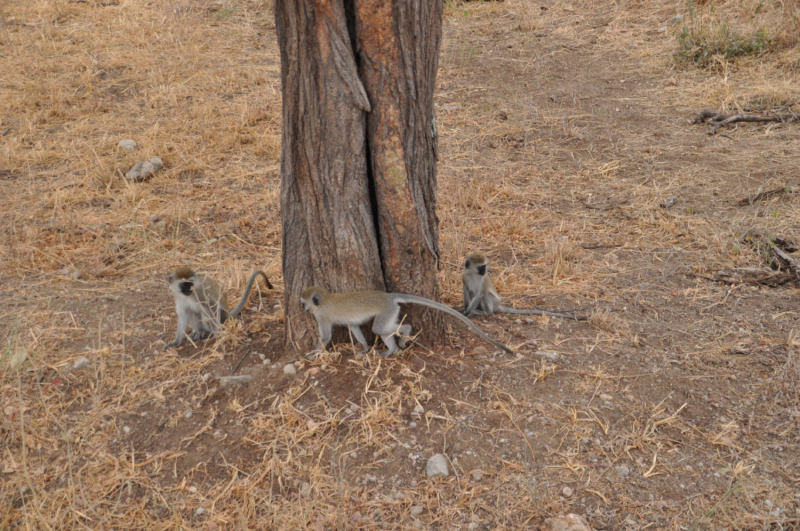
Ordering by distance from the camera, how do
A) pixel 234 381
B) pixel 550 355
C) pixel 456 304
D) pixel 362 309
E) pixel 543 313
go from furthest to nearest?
pixel 456 304
pixel 543 313
pixel 550 355
pixel 234 381
pixel 362 309

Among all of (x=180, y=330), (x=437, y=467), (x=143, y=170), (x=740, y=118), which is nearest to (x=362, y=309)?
(x=437, y=467)

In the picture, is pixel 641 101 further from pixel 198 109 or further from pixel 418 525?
pixel 418 525

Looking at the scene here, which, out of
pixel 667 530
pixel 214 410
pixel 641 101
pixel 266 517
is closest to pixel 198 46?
pixel 641 101

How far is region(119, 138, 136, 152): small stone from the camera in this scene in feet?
26.1

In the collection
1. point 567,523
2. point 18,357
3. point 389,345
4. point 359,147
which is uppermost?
point 359,147

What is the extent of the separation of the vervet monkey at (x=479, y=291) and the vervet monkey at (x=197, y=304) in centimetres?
158

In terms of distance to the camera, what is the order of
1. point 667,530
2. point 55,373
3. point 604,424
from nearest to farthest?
point 667,530, point 604,424, point 55,373

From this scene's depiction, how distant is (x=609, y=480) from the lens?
11.3 feet

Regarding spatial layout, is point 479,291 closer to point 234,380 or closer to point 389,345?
point 389,345

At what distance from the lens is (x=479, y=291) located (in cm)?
508

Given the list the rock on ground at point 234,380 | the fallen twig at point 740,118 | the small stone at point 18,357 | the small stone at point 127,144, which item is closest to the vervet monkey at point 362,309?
the rock on ground at point 234,380

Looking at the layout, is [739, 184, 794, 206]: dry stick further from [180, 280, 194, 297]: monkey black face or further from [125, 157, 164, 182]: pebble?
[125, 157, 164, 182]: pebble

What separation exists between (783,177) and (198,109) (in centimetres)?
681

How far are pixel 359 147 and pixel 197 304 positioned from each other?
1.75 m
